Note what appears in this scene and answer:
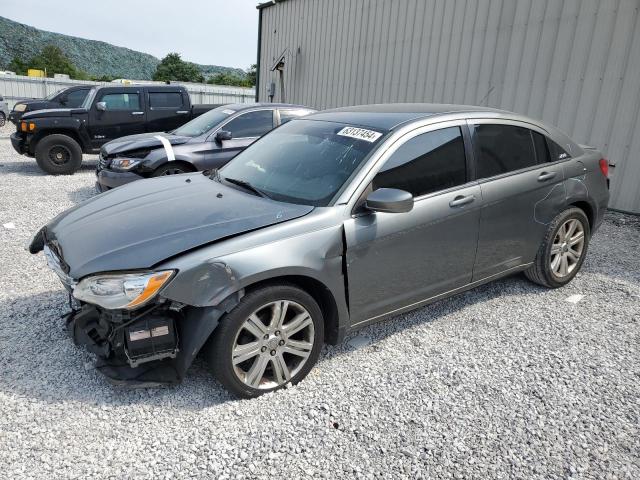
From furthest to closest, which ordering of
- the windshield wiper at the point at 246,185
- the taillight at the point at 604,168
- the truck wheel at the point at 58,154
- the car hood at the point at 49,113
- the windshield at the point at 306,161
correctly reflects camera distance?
the truck wheel at the point at 58,154 < the car hood at the point at 49,113 < the taillight at the point at 604,168 < the windshield wiper at the point at 246,185 < the windshield at the point at 306,161

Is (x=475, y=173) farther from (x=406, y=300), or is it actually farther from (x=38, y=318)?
(x=38, y=318)

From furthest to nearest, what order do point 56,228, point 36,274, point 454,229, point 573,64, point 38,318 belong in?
point 573,64, point 36,274, point 38,318, point 454,229, point 56,228

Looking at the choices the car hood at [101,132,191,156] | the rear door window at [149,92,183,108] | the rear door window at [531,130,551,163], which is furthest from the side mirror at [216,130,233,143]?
the rear door window at [149,92,183,108]

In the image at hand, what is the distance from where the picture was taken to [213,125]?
7336 millimetres

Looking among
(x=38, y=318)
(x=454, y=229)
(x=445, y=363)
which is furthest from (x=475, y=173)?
(x=38, y=318)

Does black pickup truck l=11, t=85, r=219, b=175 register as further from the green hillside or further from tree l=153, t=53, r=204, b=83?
the green hillside

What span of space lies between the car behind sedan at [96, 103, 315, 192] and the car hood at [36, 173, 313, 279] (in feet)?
11.5

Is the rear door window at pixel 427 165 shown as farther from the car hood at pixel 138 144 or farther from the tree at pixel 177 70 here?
the tree at pixel 177 70

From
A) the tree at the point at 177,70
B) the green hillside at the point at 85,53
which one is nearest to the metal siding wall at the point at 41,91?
the tree at the point at 177,70

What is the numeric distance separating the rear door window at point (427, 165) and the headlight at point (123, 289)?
1418mm

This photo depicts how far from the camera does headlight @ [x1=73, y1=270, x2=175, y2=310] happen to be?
2.37m

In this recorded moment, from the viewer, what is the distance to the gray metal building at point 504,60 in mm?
6824

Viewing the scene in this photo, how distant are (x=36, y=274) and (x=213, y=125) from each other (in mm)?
3725

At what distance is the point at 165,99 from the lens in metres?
10.8
